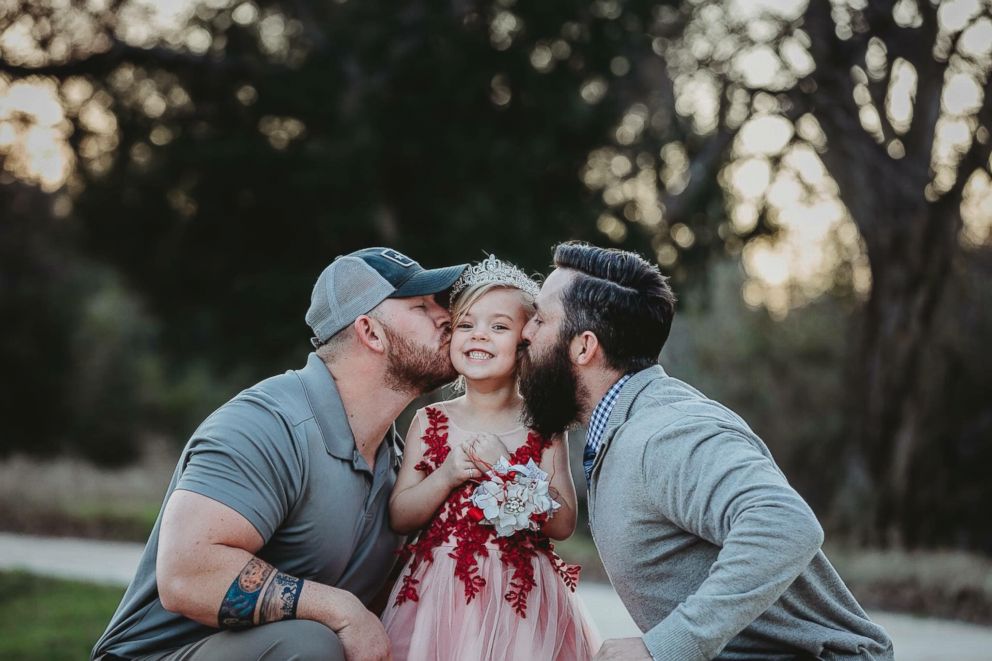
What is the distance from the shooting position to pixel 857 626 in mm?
2924

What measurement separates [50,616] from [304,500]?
18.1 ft

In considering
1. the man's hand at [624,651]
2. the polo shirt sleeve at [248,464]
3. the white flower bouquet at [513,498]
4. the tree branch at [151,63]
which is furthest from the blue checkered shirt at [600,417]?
the tree branch at [151,63]

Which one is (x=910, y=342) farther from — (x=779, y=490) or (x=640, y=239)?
(x=779, y=490)

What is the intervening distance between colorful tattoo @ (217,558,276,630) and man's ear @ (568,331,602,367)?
3.87ft

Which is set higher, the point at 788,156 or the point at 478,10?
the point at 478,10

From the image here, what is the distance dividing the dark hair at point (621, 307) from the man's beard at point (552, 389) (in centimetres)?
10

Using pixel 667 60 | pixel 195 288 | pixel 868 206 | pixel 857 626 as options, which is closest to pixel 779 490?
pixel 857 626

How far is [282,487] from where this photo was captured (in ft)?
10.2

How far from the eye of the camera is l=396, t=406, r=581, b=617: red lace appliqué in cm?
361

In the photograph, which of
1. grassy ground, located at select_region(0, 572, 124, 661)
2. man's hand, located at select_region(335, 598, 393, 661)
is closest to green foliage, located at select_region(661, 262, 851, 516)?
grassy ground, located at select_region(0, 572, 124, 661)

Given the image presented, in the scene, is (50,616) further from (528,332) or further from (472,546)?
(528,332)

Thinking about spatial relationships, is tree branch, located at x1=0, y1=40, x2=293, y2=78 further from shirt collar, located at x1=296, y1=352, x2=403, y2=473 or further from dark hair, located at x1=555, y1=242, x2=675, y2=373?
dark hair, located at x1=555, y1=242, x2=675, y2=373

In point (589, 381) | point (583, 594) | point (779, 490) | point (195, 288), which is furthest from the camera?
point (195, 288)

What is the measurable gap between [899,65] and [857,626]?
1054 centimetres
